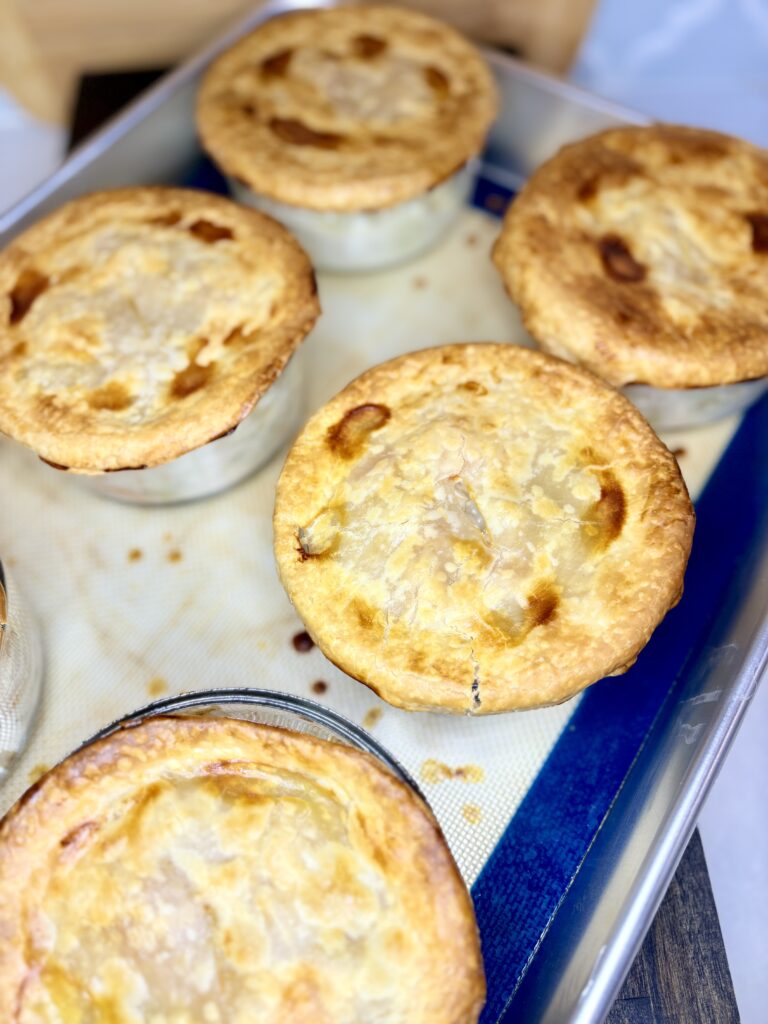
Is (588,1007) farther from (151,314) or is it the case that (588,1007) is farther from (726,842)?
(151,314)

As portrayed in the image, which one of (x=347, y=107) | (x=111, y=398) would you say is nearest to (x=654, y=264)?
(x=347, y=107)

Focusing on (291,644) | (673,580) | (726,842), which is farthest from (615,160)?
(726,842)

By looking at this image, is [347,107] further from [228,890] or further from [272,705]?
[228,890]

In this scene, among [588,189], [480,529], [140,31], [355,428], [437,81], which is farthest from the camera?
[140,31]

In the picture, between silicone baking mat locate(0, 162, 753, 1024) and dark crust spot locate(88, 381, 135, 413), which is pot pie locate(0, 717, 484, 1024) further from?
dark crust spot locate(88, 381, 135, 413)

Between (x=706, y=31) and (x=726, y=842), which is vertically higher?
(x=706, y=31)

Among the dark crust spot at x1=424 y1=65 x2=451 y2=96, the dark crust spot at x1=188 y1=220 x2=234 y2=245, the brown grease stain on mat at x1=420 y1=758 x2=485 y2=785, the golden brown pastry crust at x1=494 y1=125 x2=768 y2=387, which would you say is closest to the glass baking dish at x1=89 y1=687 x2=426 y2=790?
the brown grease stain on mat at x1=420 y1=758 x2=485 y2=785
